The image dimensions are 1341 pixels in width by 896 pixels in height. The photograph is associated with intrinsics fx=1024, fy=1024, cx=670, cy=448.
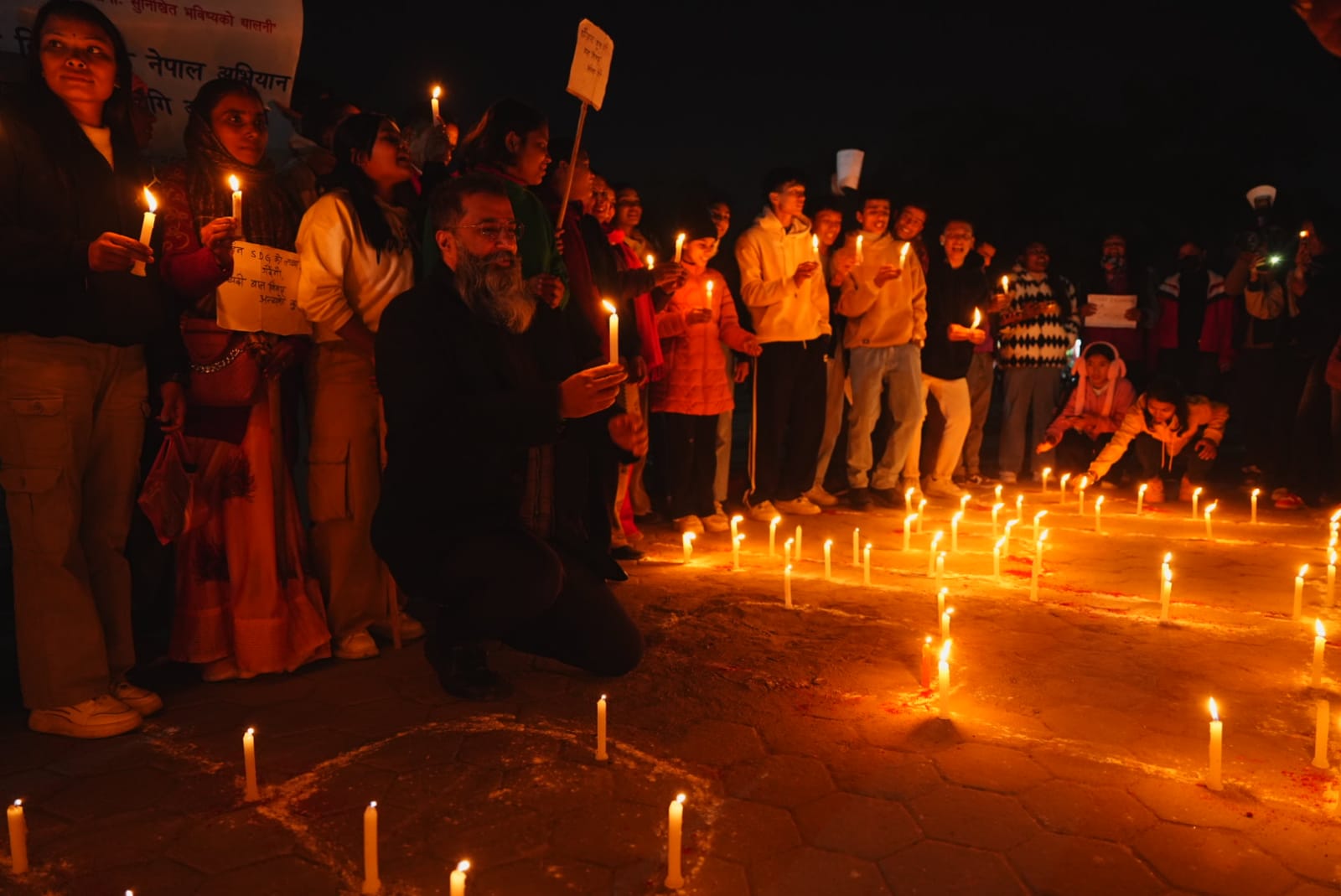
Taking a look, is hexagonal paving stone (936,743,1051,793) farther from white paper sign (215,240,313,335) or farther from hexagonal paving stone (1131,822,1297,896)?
white paper sign (215,240,313,335)

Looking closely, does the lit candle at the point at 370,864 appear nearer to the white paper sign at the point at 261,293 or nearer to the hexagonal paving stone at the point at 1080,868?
the hexagonal paving stone at the point at 1080,868

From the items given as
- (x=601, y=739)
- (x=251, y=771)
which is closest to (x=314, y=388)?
(x=251, y=771)

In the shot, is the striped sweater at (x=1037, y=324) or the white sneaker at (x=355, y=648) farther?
the striped sweater at (x=1037, y=324)

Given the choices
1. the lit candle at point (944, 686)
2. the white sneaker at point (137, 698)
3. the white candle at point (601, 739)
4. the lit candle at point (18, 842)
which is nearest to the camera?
the lit candle at point (18, 842)

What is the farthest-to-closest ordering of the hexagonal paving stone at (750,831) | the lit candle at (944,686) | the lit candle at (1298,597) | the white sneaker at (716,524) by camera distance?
the white sneaker at (716,524)
the lit candle at (1298,597)
the lit candle at (944,686)
the hexagonal paving stone at (750,831)

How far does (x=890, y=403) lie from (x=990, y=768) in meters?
5.64

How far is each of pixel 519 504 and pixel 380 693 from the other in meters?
0.96

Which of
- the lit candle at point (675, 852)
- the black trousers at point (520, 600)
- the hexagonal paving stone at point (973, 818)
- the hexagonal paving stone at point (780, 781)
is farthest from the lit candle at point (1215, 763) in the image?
the black trousers at point (520, 600)

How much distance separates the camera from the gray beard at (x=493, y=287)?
406 cm

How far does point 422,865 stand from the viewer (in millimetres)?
2893

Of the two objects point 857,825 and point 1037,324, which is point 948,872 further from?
point 1037,324

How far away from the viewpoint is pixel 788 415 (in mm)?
7988

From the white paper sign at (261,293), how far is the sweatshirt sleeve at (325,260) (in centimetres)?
5

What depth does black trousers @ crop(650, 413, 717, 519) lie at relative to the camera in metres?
7.31
